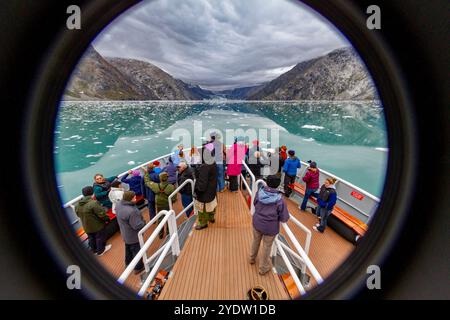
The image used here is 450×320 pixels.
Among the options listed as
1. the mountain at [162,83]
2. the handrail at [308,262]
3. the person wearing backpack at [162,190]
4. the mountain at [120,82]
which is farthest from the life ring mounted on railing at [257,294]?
the mountain at [162,83]

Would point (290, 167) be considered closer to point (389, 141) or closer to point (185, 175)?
point (185, 175)

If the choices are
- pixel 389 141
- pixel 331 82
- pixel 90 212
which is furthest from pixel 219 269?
pixel 331 82

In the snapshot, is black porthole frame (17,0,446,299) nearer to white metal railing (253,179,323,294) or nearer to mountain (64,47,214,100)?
white metal railing (253,179,323,294)

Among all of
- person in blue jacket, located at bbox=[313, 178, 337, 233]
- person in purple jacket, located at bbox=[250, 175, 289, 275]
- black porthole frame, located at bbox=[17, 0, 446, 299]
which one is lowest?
person in blue jacket, located at bbox=[313, 178, 337, 233]

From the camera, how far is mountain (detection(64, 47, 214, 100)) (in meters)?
125

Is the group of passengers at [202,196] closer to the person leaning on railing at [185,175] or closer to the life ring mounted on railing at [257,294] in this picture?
the person leaning on railing at [185,175]

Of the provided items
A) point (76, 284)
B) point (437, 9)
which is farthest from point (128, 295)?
point (437, 9)

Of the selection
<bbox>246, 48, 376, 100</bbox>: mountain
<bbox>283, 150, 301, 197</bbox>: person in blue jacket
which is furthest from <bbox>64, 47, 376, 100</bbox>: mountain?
<bbox>283, 150, 301, 197</bbox>: person in blue jacket

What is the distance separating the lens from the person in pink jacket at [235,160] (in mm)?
4611

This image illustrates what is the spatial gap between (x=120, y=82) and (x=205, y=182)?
17001 cm
